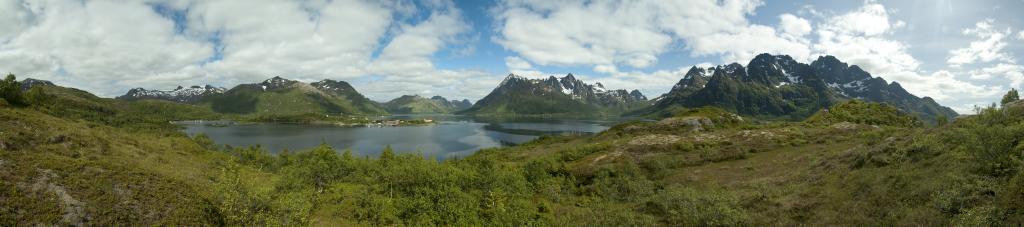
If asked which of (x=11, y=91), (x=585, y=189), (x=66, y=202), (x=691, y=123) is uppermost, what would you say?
(x=11, y=91)

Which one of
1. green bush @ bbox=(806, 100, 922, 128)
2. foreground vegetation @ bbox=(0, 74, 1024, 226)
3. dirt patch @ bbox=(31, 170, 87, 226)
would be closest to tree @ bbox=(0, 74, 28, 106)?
foreground vegetation @ bbox=(0, 74, 1024, 226)

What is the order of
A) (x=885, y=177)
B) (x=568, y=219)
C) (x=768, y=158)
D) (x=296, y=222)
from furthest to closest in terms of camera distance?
(x=768, y=158), (x=568, y=219), (x=296, y=222), (x=885, y=177)

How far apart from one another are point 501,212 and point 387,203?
34.3 feet

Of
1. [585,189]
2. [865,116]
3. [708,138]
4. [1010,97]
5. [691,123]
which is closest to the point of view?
[1010,97]

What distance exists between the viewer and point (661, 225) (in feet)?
95.0

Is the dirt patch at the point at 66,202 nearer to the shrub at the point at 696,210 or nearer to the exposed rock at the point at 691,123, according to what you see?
the shrub at the point at 696,210

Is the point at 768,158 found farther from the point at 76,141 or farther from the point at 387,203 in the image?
the point at 76,141

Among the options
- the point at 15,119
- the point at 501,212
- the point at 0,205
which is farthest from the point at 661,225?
the point at 15,119

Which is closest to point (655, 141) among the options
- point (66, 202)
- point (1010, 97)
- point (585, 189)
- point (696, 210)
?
point (585, 189)

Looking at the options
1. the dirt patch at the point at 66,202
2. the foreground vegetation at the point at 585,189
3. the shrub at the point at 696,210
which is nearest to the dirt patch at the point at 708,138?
the foreground vegetation at the point at 585,189

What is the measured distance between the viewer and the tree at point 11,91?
95200 mm

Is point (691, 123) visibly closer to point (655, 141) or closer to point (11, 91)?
point (655, 141)

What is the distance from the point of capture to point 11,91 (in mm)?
98312

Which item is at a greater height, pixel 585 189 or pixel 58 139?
pixel 58 139
